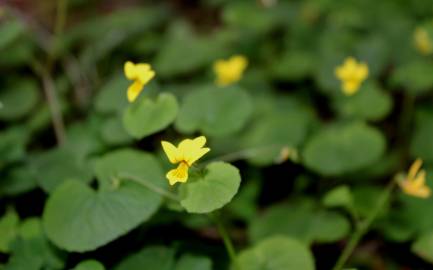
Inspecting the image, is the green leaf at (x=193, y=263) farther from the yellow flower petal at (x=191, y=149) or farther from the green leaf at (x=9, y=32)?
the green leaf at (x=9, y=32)

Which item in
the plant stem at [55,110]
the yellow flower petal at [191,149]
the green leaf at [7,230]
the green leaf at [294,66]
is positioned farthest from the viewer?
the green leaf at [294,66]

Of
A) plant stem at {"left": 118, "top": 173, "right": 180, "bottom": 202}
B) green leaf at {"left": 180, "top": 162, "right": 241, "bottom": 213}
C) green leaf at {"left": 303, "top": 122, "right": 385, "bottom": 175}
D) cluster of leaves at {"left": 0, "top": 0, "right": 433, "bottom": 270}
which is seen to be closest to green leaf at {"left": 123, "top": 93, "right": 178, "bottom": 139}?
cluster of leaves at {"left": 0, "top": 0, "right": 433, "bottom": 270}

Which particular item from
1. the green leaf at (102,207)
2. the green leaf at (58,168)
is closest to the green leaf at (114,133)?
the green leaf at (58,168)

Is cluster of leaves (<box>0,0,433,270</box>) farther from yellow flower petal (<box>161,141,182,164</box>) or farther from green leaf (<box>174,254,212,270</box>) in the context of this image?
yellow flower petal (<box>161,141,182,164</box>)

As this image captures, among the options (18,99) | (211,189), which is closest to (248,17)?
(18,99)

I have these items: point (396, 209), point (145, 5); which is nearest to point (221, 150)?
point (396, 209)
